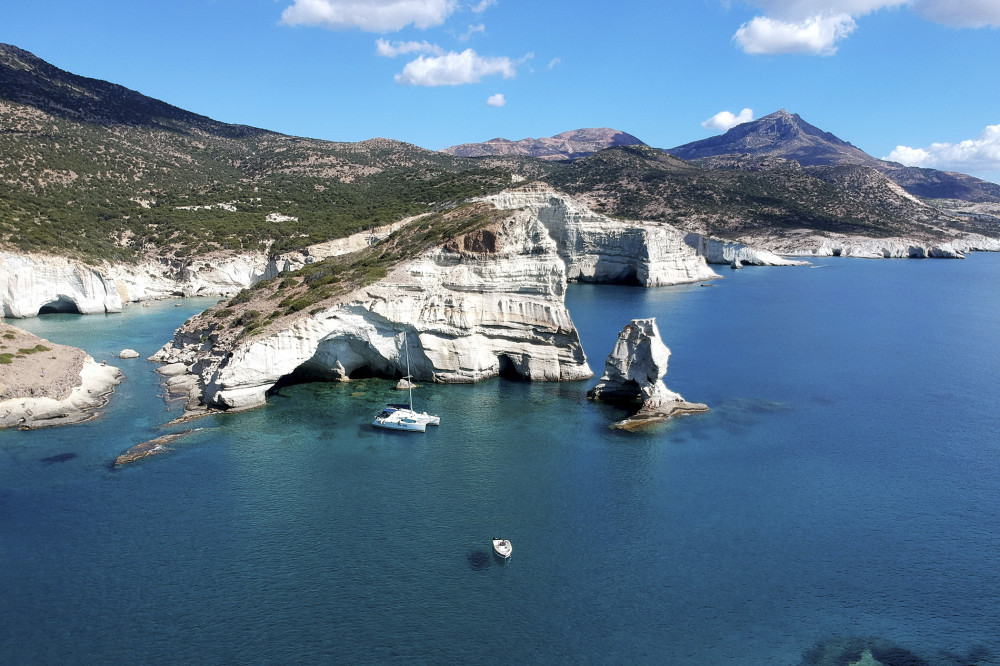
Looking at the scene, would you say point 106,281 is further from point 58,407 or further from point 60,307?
point 58,407

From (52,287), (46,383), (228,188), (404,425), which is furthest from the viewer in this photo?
(228,188)

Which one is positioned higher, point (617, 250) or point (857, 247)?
point (857, 247)

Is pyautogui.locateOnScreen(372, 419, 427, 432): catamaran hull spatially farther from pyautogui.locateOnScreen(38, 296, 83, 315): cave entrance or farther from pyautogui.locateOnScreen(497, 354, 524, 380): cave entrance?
pyautogui.locateOnScreen(38, 296, 83, 315): cave entrance

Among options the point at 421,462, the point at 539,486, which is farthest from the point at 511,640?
the point at 421,462

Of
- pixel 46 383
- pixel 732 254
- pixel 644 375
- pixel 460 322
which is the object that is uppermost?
pixel 732 254

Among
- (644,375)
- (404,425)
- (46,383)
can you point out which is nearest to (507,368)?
(644,375)

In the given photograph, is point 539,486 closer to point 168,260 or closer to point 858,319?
point 858,319
